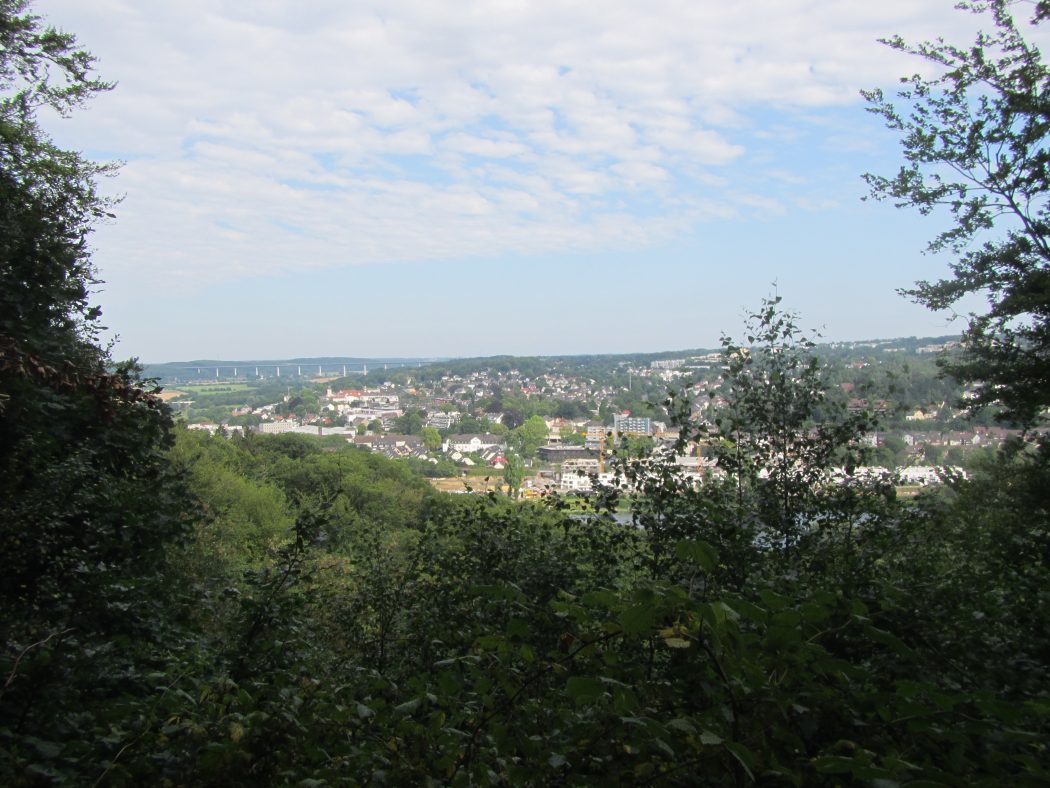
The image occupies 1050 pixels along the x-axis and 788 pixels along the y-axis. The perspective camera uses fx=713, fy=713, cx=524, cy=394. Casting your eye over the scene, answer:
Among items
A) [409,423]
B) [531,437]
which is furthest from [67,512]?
[409,423]

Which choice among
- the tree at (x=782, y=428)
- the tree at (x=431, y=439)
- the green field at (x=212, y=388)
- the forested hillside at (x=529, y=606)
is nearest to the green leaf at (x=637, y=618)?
the forested hillside at (x=529, y=606)

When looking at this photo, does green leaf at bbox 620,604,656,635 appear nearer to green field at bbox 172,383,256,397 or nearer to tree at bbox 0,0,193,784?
tree at bbox 0,0,193,784

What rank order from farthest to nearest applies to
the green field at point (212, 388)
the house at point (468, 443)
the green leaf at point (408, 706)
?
the green field at point (212, 388) < the house at point (468, 443) < the green leaf at point (408, 706)

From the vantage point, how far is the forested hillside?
1.86 meters

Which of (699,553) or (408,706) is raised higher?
(699,553)

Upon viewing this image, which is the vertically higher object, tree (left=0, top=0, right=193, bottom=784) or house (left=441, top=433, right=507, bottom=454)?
tree (left=0, top=0, right=193, bottom=784)

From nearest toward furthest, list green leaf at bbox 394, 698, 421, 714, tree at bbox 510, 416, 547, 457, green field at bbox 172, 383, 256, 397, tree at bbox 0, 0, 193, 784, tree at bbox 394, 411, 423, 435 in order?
green leaf at bbox 394, 698, 421, 714
tree at bbox 0, 0, 193, 784
tree at bbox 510, 416, 547, 457
tree at bbox 394, 411, 423, 435
green field at bbox 172, 383, 256, 397

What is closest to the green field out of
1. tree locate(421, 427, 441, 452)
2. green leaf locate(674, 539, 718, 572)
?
tree locate(421, 427, 441, 452)

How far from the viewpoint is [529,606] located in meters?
2.34

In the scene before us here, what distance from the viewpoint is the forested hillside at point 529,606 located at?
1856 millimetres

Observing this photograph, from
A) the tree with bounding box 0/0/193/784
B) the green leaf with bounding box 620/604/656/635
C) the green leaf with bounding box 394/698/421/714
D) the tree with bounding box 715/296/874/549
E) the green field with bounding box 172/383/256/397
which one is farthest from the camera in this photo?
the green field with bounding box 172/383/256/397

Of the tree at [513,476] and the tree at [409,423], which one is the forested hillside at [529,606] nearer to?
the tree at [513,476]

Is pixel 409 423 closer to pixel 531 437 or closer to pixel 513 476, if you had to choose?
pixel 531 437

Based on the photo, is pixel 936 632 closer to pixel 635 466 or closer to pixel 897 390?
pixel 635 466
